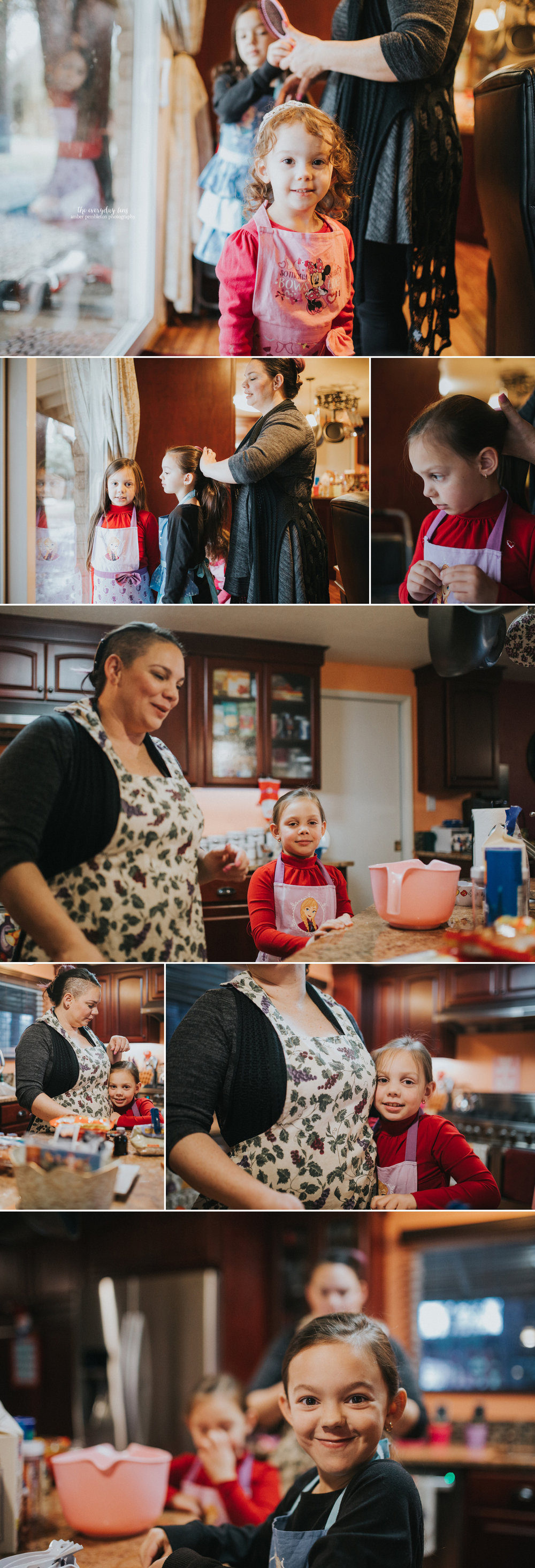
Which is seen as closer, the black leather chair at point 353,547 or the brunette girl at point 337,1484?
the brunette girl at point 337,1484

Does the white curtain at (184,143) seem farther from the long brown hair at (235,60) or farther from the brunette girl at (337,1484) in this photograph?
the brunette girl at (337,1484)

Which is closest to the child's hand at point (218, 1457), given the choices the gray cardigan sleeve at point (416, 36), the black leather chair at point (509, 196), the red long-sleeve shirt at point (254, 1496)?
the red long-sleeve shirt at point (254, 1496)

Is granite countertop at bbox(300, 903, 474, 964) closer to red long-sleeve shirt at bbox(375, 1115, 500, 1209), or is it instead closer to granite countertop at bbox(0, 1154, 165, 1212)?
red long-sleeve shirt at bbox(375, 1115, 500, 1209)

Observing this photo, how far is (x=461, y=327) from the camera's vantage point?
1608mm

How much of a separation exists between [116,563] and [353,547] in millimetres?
378

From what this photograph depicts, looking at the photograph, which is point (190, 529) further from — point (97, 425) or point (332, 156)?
point (332, 156)

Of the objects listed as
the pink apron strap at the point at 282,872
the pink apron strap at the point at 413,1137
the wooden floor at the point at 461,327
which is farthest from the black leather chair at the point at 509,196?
the pink apron strap at the point at 413,1137

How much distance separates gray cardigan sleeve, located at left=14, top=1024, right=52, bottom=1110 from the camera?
1.58 metres

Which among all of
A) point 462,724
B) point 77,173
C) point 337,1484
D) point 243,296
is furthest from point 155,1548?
point 77,173

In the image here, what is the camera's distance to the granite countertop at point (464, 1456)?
1575 millimetres

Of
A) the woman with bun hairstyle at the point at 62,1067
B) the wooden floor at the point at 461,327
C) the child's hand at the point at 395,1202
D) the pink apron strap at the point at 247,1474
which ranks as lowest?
the pink apron strap at the point at 247,1474

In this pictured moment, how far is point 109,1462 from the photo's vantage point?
1.58 m

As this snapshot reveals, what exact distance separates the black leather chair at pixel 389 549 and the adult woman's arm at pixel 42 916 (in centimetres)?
69

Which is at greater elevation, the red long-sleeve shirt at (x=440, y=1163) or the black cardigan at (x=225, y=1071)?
the black cardigan at (x=225, y=1071)
